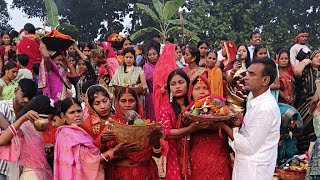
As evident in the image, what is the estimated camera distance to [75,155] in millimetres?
3906

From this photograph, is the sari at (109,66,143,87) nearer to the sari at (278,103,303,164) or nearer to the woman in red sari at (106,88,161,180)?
the sari at (278,103,303,164)

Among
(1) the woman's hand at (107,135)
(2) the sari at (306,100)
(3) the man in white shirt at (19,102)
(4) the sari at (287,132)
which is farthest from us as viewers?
(2) the sari at (306,100)

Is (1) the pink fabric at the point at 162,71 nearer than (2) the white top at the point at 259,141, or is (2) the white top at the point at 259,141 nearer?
(2) the white top at the point at 259,141

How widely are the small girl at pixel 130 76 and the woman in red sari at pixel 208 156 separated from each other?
3.67 meters

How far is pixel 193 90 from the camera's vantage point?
4262mm

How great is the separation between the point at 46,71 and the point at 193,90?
11.3 feet

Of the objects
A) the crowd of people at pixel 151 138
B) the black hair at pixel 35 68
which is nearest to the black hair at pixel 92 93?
the crowd of people at pixel 151 138

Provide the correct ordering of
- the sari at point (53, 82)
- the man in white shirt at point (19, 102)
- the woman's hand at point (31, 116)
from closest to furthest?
the woman's hand at point (31, 116)
the man in white shirt at point (19, 102)
the sari at point (53, 82)

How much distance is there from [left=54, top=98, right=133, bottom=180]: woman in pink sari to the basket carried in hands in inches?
3.6

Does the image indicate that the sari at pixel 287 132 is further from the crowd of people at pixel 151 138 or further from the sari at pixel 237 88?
the crowd of people at pixel 151 138

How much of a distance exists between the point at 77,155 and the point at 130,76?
4.10 meters

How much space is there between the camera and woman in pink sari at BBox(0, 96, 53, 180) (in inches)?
156

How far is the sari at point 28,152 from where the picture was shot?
13.1 ft

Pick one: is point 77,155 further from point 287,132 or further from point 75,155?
point 287,132
